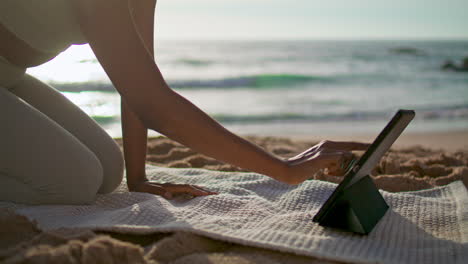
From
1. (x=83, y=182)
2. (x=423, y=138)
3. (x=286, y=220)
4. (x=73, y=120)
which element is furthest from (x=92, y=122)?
(x=423, y=138)

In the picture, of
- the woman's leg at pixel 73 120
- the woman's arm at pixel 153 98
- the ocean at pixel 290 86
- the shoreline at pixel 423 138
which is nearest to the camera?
the woman's arm at pixel 153 98

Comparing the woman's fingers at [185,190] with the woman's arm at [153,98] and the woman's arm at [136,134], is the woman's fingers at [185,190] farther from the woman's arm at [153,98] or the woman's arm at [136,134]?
the woman's arm at [153,98]

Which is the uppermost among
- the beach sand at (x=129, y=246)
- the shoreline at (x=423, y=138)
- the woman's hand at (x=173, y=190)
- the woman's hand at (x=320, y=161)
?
the woman's hand at (x=320, y=161)

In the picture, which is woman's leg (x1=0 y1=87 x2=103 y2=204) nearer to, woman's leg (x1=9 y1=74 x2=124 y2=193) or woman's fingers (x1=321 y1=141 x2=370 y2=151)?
woman's leg (x1=9 y1=74 x2=124 y2=193)

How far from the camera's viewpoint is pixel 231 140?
48.9 inches

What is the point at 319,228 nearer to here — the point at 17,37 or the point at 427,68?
the point at 17,37

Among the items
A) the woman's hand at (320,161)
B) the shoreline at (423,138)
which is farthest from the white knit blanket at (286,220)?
the shoreline at (423,138)

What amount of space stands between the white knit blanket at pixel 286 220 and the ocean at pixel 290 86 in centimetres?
266

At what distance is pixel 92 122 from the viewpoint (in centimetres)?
182

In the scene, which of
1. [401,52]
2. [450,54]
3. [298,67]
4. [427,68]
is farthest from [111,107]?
[450,54]

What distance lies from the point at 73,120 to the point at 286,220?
87cm

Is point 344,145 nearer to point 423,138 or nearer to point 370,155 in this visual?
point 370,155

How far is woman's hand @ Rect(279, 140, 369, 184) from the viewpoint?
4.11ft

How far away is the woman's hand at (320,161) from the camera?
1.25 metres
